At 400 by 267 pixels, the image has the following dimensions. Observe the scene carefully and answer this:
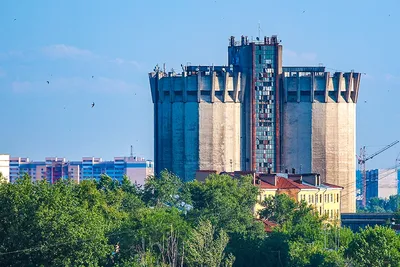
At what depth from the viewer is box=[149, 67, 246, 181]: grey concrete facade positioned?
184 metres

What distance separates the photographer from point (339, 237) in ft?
372

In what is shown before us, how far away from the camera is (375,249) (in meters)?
102

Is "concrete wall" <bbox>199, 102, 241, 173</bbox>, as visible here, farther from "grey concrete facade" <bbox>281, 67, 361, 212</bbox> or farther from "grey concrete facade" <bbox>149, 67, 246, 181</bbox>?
"grey concrete facade" <bbox>281, 67, 361, 212</bbox>

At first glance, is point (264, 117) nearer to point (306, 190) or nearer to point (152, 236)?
point (306, 190)

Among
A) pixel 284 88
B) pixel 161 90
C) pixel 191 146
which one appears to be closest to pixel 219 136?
pixel 191 146

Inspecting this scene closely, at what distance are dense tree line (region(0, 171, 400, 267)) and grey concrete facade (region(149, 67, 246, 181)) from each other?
50.0 meters

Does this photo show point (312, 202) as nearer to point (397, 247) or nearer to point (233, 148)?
point (233, 148)

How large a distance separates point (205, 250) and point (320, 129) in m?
90.1

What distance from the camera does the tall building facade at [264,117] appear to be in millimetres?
186250

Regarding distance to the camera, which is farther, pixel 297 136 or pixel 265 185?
pixel 297 136

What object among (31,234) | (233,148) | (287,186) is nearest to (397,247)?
(31,234)

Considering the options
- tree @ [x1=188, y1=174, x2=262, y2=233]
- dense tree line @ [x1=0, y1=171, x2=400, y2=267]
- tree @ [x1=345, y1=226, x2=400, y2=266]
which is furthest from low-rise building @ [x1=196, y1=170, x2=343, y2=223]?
tree @ [x1=345, y1=226, x2=400, y2=266]

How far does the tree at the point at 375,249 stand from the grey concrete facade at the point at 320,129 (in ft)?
260

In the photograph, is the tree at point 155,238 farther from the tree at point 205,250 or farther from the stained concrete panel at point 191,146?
the stained concrete panel at point 191,146
